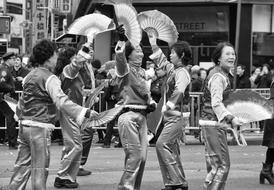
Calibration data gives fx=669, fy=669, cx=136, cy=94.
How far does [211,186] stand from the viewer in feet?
25.0

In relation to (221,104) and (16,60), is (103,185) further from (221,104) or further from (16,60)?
(16,60)

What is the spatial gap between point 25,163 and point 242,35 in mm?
18981

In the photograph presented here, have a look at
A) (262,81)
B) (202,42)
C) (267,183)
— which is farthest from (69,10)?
(267,183)

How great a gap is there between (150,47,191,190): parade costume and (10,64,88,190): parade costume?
195 centimetres

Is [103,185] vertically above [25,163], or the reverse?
[25,163]

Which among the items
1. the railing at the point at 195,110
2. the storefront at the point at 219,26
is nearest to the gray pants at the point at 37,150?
the railing at the point at 195,110

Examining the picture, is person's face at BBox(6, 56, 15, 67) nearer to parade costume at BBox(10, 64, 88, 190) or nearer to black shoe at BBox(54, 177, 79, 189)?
black shoe at BBox(54, 177, 79, 189)

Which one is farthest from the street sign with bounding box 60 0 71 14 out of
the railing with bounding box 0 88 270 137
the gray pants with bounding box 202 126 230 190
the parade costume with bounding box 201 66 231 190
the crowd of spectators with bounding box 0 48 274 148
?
the gray pants with bounding box 202 126 230 190

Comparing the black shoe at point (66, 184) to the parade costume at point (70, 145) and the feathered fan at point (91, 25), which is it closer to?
the parade costume at point (70, 145)

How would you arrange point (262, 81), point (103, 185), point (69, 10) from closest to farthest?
point (103, 185), point (262, 81), point (69, 10)

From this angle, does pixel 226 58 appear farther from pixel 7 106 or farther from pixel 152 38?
pixel 7 106

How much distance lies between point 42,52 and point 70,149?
2170 millimetres

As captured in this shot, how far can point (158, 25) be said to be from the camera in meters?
9.22

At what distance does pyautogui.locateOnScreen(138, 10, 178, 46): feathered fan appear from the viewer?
30.1ft
